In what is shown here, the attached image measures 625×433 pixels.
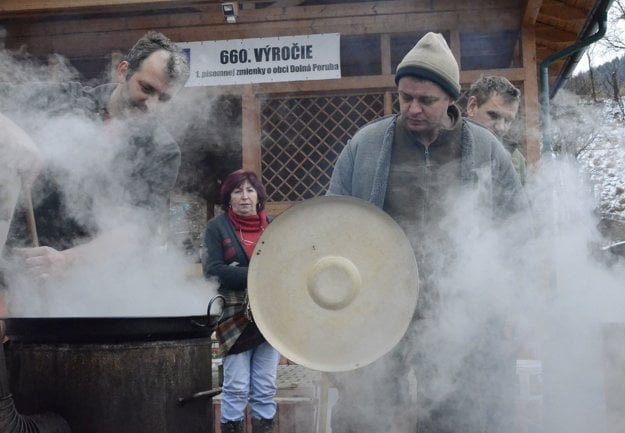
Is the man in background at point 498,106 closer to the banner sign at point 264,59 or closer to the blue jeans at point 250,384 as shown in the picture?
the blue jeans at point 250,384

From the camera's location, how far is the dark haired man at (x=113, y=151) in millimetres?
3236

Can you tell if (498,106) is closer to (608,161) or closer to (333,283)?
(333,283)

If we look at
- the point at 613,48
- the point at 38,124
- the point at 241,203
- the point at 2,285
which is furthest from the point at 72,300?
the point at 613,48

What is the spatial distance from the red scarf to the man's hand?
1449 millimetres

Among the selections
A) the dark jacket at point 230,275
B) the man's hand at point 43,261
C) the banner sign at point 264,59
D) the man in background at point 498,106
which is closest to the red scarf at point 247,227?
the dark jacket at point 230,275

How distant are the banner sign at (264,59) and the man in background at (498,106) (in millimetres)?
2758

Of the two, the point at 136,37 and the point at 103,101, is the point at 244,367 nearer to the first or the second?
the point at 103,101

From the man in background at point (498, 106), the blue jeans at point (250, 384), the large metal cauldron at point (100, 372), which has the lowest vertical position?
the blue jeans at point (250, 384)

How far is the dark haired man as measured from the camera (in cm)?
324

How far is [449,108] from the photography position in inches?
124

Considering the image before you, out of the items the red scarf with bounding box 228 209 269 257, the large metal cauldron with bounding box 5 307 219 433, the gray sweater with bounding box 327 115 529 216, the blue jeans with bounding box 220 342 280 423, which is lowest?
the blue jeans with bounding box 220 342 280 423

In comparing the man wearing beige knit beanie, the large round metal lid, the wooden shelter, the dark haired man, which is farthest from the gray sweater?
the wooden shelter

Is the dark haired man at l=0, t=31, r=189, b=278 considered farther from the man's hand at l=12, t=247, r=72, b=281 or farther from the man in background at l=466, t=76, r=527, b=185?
the man in background at l=466, t=76, r=527, b=185

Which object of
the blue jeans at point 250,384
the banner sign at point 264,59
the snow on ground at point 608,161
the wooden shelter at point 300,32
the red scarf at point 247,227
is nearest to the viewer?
the blue jeans at point 250,384
